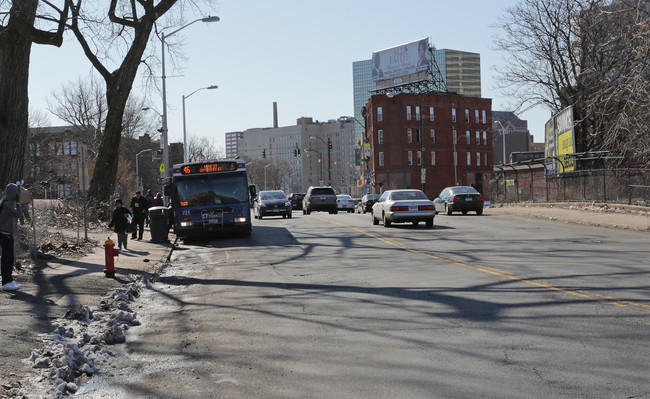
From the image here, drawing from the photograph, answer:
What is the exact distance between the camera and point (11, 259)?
11922mm

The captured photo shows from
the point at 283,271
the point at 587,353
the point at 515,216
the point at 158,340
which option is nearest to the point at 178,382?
the point at 158,340

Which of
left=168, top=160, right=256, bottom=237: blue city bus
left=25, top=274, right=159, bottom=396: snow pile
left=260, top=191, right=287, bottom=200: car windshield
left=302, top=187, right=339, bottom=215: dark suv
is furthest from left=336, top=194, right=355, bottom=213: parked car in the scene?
left=25, top=274, right=159, bottom=396: snow pile

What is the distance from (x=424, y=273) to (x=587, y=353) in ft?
21.8

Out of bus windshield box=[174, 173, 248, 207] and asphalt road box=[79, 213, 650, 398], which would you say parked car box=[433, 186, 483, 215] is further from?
asphalt road box=[79, 213, 650, 398]

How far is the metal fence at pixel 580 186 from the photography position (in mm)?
31328

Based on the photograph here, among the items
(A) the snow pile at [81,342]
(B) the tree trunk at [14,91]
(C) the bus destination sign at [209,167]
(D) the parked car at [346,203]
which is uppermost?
(B) the tree trunk at [14,91]

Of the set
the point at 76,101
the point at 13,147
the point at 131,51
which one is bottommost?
the point at 13,147

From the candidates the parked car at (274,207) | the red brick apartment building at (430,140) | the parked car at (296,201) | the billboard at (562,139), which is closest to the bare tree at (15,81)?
the parked car at (274,207)

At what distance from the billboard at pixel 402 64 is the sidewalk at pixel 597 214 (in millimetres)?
62201

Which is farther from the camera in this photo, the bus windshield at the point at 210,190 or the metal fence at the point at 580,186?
the metal fence at the point at 580,186

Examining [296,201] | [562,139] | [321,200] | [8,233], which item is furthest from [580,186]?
[296,201]

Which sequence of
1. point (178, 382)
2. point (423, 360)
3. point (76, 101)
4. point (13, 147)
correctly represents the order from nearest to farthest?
point (178, 382) → point (423, 360) → point (13, 147) → point (76, 101)

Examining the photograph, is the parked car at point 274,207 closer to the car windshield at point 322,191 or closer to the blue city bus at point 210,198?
the car windshield at point 322,191

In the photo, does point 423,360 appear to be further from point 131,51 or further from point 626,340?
point 131,51
